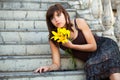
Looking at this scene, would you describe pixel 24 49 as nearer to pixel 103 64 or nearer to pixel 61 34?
pixel 61 34

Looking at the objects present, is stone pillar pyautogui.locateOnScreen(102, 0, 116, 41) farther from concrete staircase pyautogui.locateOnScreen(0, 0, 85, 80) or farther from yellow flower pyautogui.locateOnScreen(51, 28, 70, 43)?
yellow flower pyautogui.locateOnScreen(51, 28, 70, 43)

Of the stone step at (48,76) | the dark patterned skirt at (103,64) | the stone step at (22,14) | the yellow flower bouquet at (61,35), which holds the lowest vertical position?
the stone step at (48,76)

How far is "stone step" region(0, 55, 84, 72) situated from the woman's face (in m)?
0.52

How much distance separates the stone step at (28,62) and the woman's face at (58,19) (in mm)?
517

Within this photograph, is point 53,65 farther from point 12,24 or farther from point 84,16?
point 84,16

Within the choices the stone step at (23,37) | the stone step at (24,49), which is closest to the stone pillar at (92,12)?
the stone step at (23,37)

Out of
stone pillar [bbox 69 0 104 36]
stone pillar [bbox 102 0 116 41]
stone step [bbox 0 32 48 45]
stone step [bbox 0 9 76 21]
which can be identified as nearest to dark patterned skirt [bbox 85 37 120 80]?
stone step [bbox 0 32 48 45]

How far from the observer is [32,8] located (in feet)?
17.1

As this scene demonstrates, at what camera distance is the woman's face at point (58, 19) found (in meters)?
3.17

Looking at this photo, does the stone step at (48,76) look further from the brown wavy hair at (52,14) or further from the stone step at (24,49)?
the stone step at (24,49)

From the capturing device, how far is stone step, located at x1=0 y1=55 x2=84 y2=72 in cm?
344

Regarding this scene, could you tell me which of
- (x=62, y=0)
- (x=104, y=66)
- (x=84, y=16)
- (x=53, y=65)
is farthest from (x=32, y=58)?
(x=62, y=0)

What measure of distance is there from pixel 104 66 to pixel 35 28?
1789 millimetres

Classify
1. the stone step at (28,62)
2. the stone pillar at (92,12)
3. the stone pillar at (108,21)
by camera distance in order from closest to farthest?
the stone step at (28,62), the stone pillar at (92,12), the stone pillar at (108,21)
